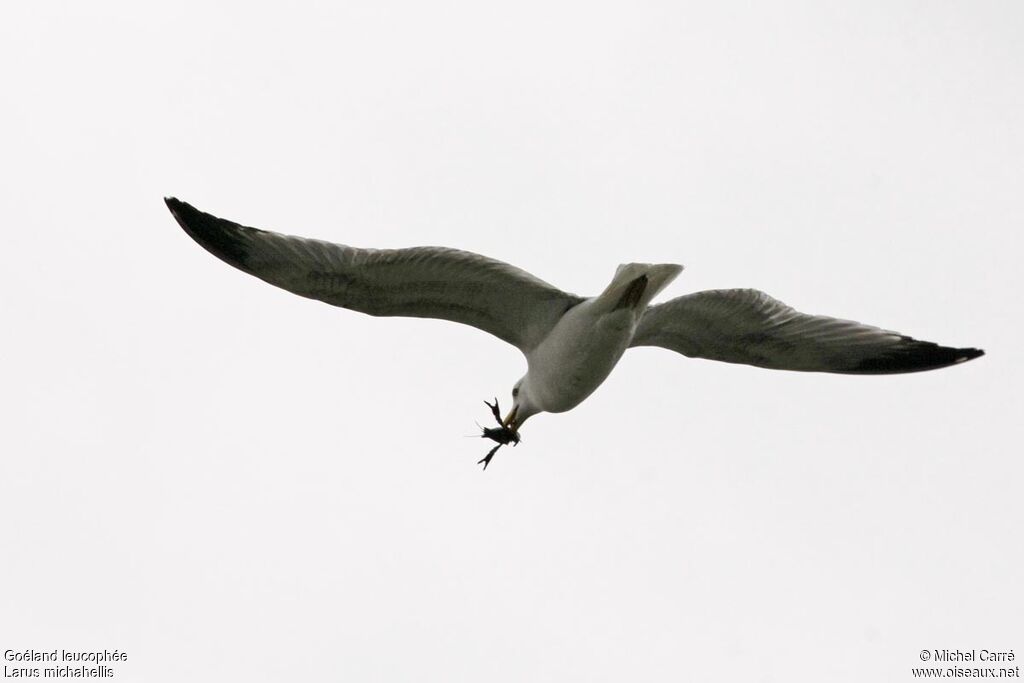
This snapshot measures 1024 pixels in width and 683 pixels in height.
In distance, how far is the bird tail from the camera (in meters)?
12.9

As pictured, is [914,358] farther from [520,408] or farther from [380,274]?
[380,274]

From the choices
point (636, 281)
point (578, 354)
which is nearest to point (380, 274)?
point (578, 354)

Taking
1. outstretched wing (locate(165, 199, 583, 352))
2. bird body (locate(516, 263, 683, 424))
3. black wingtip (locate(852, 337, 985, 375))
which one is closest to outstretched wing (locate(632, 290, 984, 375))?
black wingtip (locate(852, 337, 985, 375))

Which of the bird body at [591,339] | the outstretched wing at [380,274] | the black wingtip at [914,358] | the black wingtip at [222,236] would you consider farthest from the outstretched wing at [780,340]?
the black wingtip at [222,236]

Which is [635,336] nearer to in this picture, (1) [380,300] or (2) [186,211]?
(1) [380,300]

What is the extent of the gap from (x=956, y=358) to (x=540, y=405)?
11.3ft

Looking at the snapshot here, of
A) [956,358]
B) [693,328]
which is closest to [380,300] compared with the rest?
[693,328]

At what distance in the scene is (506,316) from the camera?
45.4 feet

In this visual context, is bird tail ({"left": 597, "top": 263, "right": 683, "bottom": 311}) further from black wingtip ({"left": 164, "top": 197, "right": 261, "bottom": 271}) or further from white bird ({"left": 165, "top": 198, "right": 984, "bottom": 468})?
black wingtip ({"left": 164, "top": 197, "right": 261, "bottom": 271})

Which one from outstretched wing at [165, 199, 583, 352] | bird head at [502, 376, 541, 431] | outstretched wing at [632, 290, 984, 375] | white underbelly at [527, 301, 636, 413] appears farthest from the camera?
bird head at [502, 376, 541, 431]

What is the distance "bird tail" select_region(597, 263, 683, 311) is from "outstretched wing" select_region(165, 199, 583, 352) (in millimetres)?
687

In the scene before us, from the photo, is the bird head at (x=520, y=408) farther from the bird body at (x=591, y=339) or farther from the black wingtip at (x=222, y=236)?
the black wingtip at (x=222, y=236)

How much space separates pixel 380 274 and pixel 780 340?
11.0 feet

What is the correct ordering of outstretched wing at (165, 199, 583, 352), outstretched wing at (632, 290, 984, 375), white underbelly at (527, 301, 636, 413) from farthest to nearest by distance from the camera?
1. outstretched wing at (632, 290, 984, 375)
2. white underbelly at (527, 301, 636, 413)
3. outstretched wing at (165, 199, 583, 352)
